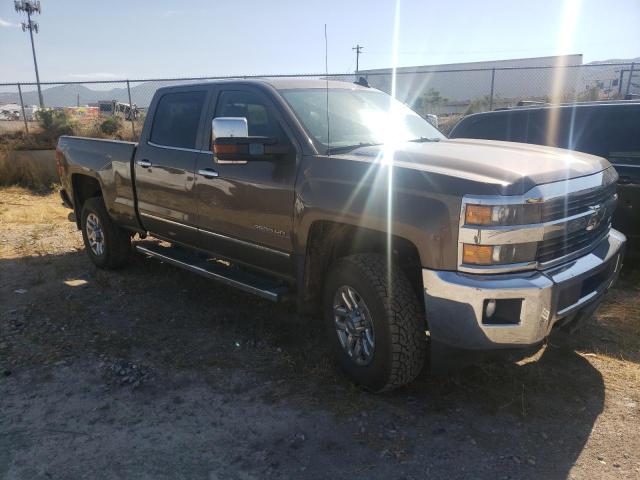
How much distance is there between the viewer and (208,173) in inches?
168

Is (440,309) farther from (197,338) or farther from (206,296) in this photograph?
(206,296)

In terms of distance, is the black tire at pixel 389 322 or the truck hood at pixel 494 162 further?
the black tire at pixel 389 322

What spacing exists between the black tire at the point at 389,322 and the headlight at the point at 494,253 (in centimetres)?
Result: 51

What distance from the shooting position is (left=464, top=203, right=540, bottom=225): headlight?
8.78 feet

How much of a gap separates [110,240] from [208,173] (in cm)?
222

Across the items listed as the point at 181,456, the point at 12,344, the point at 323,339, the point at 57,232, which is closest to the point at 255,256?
the point at 323,339

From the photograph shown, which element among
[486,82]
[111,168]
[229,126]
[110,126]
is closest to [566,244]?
[229,126]

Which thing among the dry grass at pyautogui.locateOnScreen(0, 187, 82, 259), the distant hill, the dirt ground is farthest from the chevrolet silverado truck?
the distant hill

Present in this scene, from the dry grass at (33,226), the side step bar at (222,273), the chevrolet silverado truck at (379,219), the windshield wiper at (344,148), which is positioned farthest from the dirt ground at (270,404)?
the dry grass at (33,226)

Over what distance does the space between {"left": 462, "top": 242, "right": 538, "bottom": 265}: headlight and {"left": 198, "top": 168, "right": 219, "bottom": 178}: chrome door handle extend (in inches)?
87.1

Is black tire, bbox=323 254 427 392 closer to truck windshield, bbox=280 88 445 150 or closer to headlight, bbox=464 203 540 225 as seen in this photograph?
headlight, bbox=464 203 540 225

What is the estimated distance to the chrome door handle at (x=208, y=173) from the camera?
4.21m

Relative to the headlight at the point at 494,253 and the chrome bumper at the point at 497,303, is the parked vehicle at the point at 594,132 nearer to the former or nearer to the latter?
the chrome bumper at the point at 497,303

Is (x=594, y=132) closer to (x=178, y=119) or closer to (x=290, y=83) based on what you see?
(x=290, y=83)
